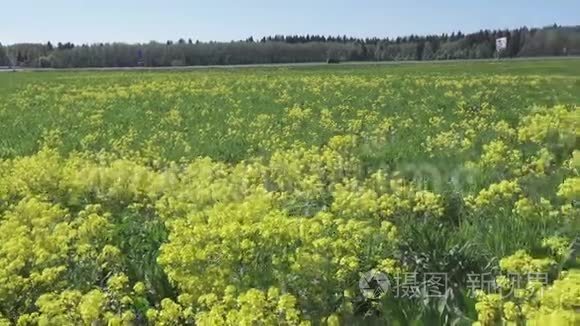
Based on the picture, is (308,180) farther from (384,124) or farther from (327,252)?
(384,124)

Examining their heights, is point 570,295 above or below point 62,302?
above

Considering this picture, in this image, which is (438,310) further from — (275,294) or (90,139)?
(90,139)

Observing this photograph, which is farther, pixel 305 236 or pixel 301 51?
pixel 301 51

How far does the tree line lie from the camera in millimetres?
132000

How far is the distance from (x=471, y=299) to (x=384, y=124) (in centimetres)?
1033

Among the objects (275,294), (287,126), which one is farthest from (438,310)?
(287,126)

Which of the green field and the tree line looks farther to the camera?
the tree line

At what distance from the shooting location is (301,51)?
142m

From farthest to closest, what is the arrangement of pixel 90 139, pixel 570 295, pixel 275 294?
pixel 90 139
pixel 275 294
pixel 570 295

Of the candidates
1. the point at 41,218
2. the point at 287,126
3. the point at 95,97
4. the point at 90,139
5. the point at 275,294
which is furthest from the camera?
the point at 95,97

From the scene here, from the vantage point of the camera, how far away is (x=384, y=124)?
48.1 feet

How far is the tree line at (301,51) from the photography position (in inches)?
5197

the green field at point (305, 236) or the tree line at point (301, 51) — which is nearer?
the green field at point (305, 236)

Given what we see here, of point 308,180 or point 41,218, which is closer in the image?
point 41,218
